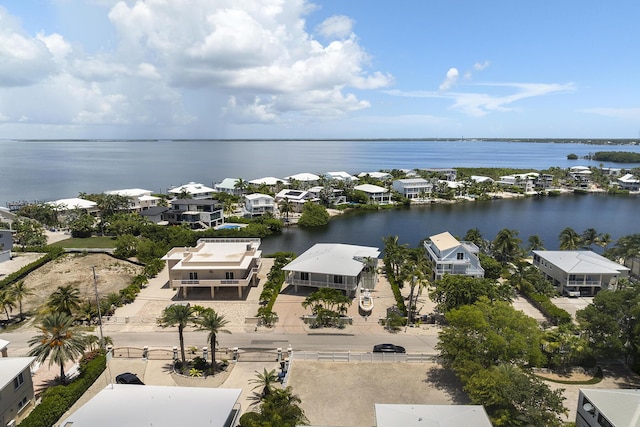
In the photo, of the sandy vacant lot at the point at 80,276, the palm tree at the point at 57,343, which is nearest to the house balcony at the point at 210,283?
the sandy vacant lot at the point at 80,276

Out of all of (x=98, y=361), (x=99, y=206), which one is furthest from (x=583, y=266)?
(x=99, y=206)

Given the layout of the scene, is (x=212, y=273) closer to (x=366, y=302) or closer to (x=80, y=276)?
(x=366, y=302)

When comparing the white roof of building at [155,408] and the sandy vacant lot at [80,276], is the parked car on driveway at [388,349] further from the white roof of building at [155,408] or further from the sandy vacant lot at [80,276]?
the sandy vacant lot at [80,276]

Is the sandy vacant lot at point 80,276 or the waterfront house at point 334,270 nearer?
the waterfront house at point 334,270

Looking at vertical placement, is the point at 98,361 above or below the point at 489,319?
below

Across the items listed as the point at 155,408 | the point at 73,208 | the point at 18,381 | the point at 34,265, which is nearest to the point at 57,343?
the point at 18,381

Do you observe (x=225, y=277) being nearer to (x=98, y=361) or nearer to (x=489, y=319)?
(x=98, y=361)
